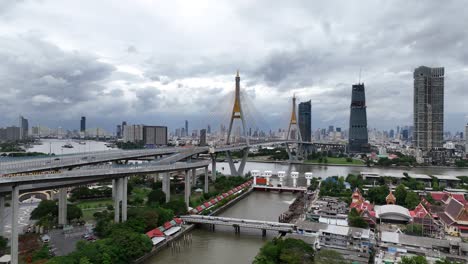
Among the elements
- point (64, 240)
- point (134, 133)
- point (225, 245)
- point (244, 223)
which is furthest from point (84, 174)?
point (134, 133)

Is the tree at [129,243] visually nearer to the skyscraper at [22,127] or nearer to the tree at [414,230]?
the tree at [414,230]

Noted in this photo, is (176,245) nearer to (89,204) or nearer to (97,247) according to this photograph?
(97,247)

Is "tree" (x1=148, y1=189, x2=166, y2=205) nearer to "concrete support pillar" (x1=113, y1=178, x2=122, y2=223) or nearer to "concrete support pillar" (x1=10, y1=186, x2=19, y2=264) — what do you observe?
"concrete support pillar" (x1=113, y1=178, x2=122, y2=223)

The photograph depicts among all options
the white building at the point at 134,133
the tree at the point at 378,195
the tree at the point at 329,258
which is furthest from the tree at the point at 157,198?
the white building at the point at 134,133

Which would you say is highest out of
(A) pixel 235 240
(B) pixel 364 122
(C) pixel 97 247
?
(B) pixel 364 122

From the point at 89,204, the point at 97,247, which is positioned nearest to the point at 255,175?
the point at 89,204

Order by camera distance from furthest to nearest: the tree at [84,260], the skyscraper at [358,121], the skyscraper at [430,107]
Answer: the skyscraper at [358,121] < the skyscraper at [430,107] < the tree at [84,260]

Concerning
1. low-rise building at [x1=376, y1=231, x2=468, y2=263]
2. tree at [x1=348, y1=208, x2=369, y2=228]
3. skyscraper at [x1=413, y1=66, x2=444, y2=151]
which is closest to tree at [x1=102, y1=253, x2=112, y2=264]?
low-rise building at [x1=376, y1=231, x2=468, y2=263]
